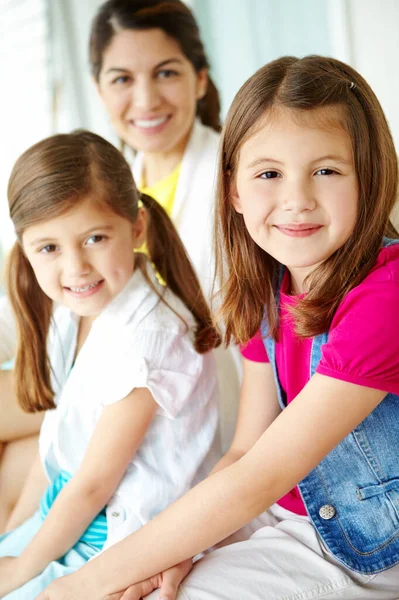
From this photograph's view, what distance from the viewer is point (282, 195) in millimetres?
915

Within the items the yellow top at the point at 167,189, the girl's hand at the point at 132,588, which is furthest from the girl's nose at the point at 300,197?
the yellow top at the point at 167,189

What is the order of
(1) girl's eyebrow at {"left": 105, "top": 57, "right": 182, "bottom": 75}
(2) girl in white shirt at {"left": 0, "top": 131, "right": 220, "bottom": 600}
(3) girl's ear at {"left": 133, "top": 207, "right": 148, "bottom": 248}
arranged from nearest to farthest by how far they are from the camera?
(2) girl in white shirt at {"left": 0, "top": 131, "right": 220, "bottom": 600}
(3) girl's ear at {"left": 133, "top": 207, "right": 148, "bottom": 248}
(1) girl's eyebrow at {"left": 105, "top": 57, "right": 182, "bottom": 75}

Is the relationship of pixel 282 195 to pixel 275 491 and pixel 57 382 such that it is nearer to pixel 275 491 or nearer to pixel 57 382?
pixel 275 491

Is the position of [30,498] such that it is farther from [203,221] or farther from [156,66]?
[156,66]

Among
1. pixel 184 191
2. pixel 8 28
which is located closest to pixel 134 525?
pixel 184 191

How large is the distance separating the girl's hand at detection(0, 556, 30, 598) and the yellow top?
0.96m

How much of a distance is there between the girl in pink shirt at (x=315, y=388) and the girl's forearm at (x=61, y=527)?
4.8 inches

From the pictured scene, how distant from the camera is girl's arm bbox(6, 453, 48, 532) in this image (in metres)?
1.30

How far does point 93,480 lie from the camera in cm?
108

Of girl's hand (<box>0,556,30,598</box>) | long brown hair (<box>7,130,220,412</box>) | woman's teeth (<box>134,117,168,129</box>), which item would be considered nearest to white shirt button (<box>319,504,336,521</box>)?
long brown hair (<box>7,130,220,412</box>)

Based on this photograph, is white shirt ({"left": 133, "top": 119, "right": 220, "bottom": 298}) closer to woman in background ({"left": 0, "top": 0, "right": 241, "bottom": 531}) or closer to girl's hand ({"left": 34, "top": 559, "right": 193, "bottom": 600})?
woman in background ({"left": 0, "top": 0, "right": 241, "bottom": 531})

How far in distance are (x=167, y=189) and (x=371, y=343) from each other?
3.53 feet

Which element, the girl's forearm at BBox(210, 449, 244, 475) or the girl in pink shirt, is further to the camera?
the girl's forearm at BBox(210, 449, 244, 475)

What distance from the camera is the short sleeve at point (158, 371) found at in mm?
1099
